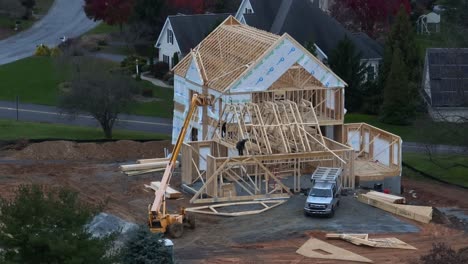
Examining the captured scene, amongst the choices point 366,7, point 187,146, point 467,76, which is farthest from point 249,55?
point 366,7

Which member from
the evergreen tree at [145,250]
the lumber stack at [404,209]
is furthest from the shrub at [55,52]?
the evergreen tree at [145,250]

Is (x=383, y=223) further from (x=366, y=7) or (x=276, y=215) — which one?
(x=366, y=7)

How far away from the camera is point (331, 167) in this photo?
155 ft

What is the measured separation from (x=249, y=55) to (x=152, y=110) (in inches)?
780

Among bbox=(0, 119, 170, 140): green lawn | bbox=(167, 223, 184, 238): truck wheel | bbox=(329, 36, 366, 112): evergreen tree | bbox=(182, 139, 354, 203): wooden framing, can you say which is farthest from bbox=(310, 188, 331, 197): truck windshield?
bbox=(329, 36, 366, 112): evergreen tree

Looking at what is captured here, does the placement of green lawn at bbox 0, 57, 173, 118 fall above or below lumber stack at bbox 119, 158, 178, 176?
above

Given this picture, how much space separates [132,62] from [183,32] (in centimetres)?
417

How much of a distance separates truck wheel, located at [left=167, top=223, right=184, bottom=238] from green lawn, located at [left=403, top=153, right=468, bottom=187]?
54.1 ft

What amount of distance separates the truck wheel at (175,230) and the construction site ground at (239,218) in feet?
0.85

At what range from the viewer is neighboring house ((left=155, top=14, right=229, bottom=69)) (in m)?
79.1

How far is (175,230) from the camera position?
40250mm

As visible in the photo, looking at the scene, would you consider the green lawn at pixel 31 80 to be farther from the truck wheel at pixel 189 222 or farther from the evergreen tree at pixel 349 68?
the truck wheel at pixel 189 222

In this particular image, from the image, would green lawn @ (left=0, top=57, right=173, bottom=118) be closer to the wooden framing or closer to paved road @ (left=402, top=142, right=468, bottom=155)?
paved road @ (left=402, top=142, right=468, bottom=155)

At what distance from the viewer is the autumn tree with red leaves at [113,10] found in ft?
284
